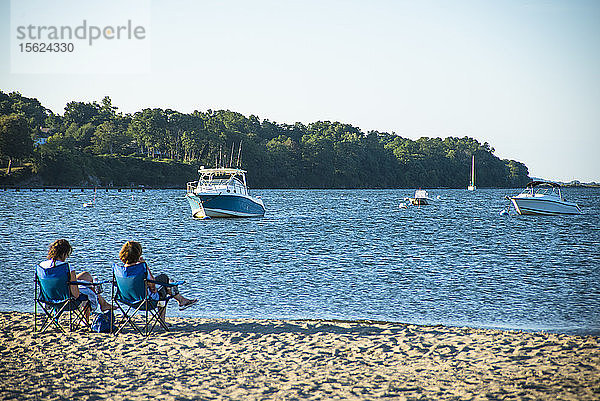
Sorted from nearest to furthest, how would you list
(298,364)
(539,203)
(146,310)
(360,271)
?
(298,364)
(146,310)
(360,271)
(539,203)

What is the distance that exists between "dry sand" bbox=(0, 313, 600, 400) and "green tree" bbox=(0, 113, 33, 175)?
122 m

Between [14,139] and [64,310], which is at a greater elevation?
[14,139]

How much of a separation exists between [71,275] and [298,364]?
3811 mm

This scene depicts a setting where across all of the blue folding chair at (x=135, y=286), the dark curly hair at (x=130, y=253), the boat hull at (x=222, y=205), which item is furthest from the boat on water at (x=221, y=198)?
the dark curly hair at (x=130, y=253)

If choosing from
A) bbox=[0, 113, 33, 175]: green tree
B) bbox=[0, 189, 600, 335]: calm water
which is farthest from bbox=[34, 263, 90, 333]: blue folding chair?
bbox=[0, 113, 33, 175]: green tree

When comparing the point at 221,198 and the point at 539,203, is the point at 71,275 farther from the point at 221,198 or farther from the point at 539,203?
the point at 539,203

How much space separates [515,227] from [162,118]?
441 ft

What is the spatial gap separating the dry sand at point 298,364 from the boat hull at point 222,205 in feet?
124

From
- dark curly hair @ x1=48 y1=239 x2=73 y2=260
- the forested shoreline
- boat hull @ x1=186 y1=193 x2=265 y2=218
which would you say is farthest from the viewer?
the forested shoreline

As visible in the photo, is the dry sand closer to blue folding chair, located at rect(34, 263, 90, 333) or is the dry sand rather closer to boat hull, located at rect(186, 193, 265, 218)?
blue folding chair, located at rect(34, 263, 90, 333)

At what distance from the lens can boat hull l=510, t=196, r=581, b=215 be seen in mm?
57844

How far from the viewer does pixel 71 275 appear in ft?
31.0

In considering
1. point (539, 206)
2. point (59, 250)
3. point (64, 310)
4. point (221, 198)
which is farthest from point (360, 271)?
point (539, 206)

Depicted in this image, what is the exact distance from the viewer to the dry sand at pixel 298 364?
6.98 meters
